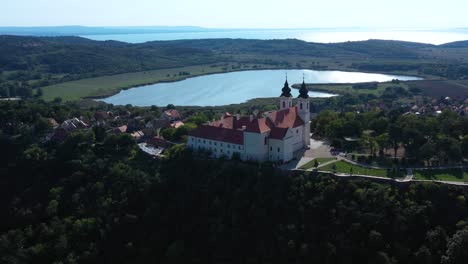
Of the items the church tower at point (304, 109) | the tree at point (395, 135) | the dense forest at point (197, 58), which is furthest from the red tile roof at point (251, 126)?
the dense forest at point (197, 58)

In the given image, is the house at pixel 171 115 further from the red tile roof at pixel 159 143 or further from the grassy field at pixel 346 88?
the grassy field at pixel 346 88

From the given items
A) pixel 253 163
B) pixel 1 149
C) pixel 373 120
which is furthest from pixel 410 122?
pixel 1 149

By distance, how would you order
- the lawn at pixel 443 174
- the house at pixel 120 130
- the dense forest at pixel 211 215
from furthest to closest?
1. the house at pixel 120 130
2. the lawn at pixel 443 174
3. the dense forest at pixel 211 215

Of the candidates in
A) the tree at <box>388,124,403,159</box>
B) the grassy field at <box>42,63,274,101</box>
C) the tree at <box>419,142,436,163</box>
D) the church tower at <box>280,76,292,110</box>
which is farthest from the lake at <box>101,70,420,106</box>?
the tree at <box>419,142,436,163</box>

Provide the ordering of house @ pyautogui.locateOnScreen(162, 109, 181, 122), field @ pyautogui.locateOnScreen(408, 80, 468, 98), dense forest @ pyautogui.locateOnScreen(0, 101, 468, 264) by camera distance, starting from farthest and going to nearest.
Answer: field @ pyautogui.locateOnScreen(408, 80, 468, 98)
house @ pyautogui.locateOnScreen(162, 109, 181, 122)
dense forest @ pyautogui.locateOnScreen(0, 101, 468, 264)

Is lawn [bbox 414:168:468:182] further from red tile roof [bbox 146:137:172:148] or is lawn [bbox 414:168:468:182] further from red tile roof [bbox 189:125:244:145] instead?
red tile roof [bbox 146:137:172:148]

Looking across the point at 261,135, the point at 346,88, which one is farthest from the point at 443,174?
the point at 346,88

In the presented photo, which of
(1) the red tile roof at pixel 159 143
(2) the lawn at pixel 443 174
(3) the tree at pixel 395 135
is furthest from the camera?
(1) the red tile roof at pixel 159 143
